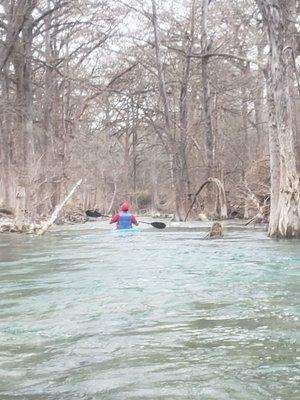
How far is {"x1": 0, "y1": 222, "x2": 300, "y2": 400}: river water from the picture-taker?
3.72 m

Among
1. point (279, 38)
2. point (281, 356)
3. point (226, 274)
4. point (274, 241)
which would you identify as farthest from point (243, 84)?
point (281, 356)

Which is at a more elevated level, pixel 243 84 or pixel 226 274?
pixel 243 84

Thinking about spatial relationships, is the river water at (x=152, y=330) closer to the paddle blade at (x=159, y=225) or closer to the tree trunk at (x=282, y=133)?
the tree trunk at (x=282, y=133)

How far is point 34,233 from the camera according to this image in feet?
64.4

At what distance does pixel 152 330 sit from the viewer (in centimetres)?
527

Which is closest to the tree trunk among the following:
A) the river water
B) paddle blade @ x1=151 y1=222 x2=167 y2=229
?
the river water

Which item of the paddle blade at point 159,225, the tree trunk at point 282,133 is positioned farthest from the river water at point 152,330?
the paddle blade at point 159,225

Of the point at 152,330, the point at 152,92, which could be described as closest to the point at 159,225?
the point at 152,92

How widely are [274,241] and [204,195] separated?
57.9ft

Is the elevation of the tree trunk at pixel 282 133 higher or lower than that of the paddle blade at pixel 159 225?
higher

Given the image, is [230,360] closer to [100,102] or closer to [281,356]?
[281,356]

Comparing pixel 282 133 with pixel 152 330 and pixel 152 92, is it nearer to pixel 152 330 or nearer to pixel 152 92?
pixel 152 330

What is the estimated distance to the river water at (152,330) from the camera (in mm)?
3723

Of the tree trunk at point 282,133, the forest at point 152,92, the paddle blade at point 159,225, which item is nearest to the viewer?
the tree trunk at point 282,133
